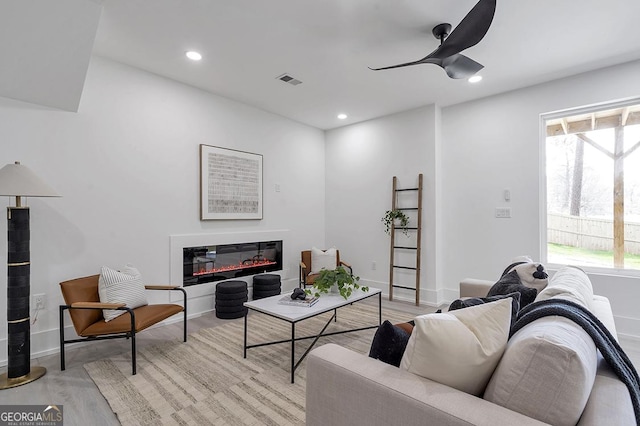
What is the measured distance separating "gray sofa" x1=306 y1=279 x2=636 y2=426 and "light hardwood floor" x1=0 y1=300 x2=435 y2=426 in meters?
1.45

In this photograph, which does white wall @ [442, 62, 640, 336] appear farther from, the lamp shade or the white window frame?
the lamp shade

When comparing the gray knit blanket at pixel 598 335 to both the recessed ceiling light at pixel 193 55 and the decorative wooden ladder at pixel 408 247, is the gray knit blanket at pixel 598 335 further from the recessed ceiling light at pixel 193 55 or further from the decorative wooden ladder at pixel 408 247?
the recessed ceiling light at pixel 193 55

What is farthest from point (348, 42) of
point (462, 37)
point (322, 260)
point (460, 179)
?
point (322, 260)

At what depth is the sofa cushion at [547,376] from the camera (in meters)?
0.90

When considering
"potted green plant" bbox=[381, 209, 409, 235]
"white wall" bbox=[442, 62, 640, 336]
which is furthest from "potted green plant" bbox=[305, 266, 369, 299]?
"white wall" bbox=[442, 62, 640, 336]

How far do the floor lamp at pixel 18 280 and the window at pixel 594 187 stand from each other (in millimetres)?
5076

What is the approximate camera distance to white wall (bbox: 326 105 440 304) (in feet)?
14.2

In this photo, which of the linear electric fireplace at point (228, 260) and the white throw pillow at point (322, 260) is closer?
the linear electric fireplace at point (228, 260)

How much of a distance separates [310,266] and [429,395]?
369 cm

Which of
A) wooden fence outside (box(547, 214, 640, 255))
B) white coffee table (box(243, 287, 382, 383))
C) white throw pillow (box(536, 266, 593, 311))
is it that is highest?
wooden fence outside (box(547, 214, 640, 255))

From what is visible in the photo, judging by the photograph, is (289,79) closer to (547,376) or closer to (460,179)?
(460,179)

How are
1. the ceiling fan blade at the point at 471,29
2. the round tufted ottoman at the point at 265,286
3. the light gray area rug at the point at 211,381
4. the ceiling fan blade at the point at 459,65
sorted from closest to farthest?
the ceiling fan blade at the point at 471,29, the light gray area rug at the point at 211,381, the ceiling fan blade at the point at 459,65, the round tufted ottoman at the point at 265,286

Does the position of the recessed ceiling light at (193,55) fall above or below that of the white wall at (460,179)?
above

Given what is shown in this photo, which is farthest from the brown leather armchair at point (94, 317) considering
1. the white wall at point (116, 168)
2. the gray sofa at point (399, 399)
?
the gray sofa at point (399, 399)
